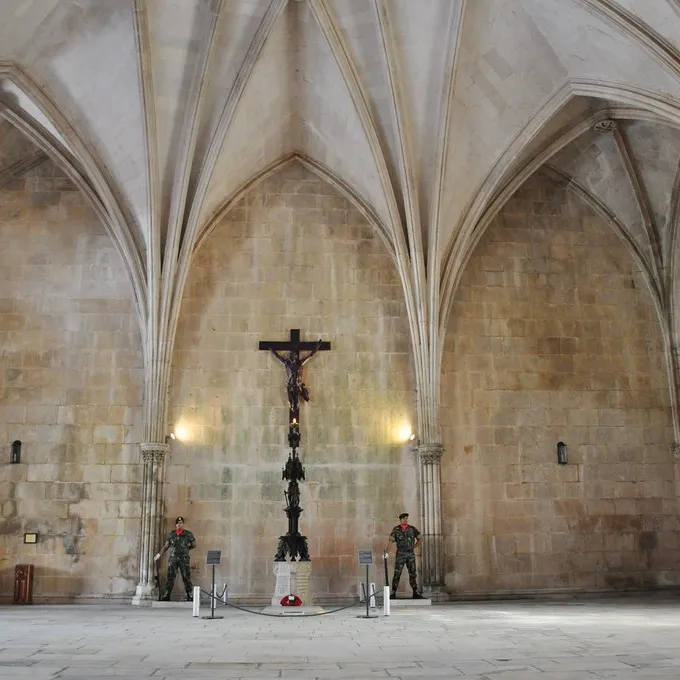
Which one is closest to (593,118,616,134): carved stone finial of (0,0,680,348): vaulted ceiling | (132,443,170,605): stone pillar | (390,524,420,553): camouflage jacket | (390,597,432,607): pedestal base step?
(0,0,680,348): vaulted ceiling

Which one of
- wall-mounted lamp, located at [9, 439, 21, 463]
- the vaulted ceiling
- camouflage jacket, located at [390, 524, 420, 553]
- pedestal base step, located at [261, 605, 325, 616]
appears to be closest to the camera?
pedestal base step, located at [261, 605, 325, 616]

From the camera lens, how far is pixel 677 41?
36.4ft

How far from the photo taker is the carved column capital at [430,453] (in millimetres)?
15578

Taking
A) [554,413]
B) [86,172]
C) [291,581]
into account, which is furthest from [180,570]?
[554,413]

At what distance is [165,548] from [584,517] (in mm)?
8464

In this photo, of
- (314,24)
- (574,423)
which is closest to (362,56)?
(314,24)

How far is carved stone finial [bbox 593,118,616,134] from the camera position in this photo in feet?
51.6

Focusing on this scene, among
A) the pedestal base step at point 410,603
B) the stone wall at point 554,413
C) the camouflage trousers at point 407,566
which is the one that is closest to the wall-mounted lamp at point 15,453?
the camouflage trousers at point 407,566

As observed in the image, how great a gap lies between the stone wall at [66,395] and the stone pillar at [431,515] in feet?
18.4

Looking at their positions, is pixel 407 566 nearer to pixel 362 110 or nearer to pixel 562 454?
pixel 562 454

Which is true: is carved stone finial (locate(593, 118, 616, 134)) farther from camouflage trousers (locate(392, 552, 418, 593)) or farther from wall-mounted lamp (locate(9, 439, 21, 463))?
wall-mounted lamp (locate(9, 439, 21, 463))

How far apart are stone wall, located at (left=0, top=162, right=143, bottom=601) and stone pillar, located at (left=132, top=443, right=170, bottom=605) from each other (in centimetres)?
40

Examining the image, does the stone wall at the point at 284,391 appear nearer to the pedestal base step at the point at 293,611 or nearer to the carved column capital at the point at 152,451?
the carved column capital at the point at 152,451

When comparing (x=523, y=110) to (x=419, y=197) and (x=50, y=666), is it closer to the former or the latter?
(x=419, y=197)
